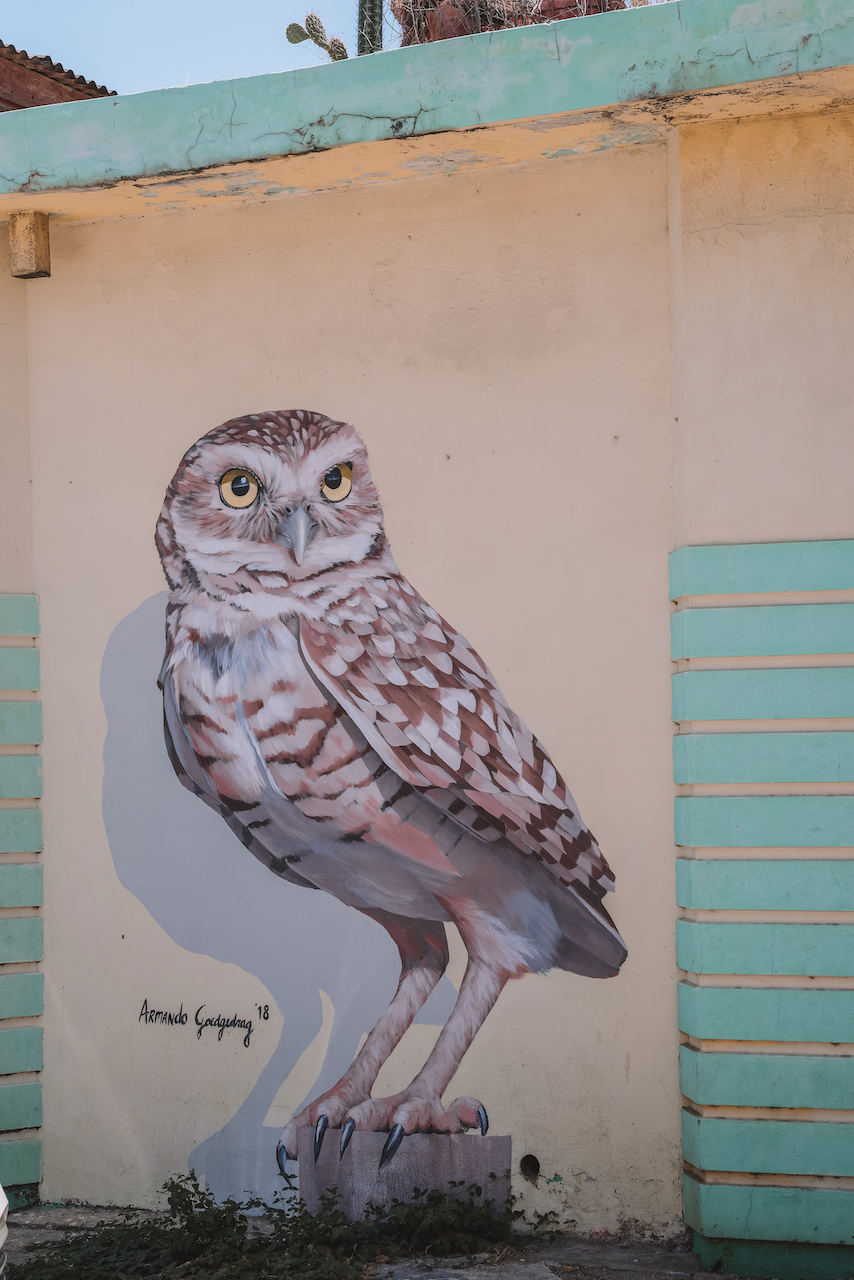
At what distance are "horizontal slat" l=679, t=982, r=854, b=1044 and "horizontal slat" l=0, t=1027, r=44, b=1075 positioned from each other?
104 inches

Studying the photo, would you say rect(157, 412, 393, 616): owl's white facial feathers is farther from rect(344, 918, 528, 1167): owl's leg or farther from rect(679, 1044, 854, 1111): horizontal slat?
rect(679, 1044, 854, 1111): horizontal slat

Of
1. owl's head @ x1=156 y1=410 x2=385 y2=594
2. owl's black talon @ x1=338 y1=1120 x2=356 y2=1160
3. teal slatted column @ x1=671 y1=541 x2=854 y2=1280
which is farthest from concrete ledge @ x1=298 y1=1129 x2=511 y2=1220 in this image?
owl's head @ x1=156 y1=410 x2=385 y2=594

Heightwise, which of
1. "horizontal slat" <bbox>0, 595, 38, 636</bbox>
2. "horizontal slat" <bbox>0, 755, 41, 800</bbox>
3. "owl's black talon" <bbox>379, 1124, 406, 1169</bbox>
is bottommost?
"owl's black talon" <bbox>379, 1124, 406, 1169</bbox>

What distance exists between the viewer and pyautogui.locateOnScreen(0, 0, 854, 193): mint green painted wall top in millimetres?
3355

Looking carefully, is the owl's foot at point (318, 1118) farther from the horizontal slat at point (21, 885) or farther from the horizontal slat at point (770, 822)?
the horizontal slat at point (770, 822)

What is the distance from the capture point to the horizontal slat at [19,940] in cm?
425

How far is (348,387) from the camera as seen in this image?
418cm

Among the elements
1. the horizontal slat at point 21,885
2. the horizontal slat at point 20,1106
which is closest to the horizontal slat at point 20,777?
the horizontal slat at point 21,885

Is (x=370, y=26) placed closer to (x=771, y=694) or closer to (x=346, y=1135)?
(x=771, y=694)

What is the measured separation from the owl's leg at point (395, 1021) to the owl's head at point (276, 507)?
4.87ft

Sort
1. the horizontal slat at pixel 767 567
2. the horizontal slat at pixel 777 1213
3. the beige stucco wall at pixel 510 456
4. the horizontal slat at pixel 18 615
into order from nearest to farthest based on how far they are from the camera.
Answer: the horizontal slat at pixel 777 1213, the horizontal slat at pixel 767 567, the beige stucco wall at pixel 510 456, the horizontal slat at pixel 18 615

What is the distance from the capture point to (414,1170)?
12.6 feet

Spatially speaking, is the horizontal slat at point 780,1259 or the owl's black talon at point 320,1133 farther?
the owl's black talon at point 320,1133

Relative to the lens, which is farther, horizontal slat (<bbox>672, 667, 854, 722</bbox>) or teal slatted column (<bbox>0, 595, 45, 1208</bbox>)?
teal slatted column (<bbox>0, 595, 45, 1208</bbox>)
